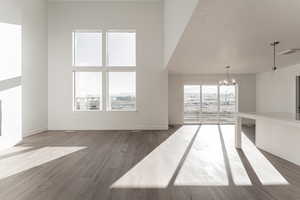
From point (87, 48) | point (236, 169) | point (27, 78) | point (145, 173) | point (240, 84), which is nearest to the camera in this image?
point (145, 173)

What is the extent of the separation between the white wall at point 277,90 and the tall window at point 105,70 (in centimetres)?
553

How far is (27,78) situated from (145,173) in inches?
213

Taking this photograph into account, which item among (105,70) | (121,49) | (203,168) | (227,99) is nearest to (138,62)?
(121,49)

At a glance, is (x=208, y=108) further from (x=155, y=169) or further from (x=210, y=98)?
(x=155, y=169)

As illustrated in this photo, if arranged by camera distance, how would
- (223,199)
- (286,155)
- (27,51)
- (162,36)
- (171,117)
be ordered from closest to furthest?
(223,199)
(286,155)
(27,51)
(162,36)
(171,117)

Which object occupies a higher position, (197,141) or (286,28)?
(286,28)

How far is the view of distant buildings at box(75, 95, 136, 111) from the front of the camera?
8.01 meters

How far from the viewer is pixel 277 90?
306 inches

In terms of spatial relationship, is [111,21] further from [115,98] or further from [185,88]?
[185,88]

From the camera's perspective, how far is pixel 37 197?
8.07 feet

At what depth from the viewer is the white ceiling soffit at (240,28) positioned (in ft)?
8.56

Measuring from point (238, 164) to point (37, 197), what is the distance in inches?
126

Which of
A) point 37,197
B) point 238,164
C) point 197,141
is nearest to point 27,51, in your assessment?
point 37,197

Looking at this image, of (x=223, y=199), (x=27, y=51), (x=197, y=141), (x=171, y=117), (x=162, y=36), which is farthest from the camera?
(x=171, y=117)
